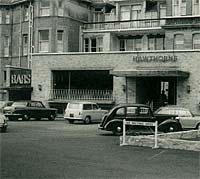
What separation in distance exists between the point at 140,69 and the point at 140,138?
20565mm

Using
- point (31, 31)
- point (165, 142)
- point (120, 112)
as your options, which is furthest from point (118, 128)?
point (31, 31)

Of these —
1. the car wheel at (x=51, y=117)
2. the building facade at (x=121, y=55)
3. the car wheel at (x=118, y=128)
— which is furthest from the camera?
the building facade at (x=121, y=55)

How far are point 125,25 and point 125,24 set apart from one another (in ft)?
0.56

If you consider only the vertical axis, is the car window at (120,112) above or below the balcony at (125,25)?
below

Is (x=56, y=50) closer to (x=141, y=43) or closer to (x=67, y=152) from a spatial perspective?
(x=141, y=43)

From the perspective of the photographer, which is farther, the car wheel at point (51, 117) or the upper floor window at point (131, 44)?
the upper floor window at point (131, 44)

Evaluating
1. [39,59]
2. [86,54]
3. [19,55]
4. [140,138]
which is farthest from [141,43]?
[140,138]

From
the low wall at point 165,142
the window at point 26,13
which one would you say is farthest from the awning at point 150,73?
the low wall at point 165,142

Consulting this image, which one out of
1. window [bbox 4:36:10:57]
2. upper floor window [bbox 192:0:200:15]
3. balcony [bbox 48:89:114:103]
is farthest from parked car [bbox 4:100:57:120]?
window [bbox 4:36:10:57]

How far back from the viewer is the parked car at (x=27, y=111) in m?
32.3

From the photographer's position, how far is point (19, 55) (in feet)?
156

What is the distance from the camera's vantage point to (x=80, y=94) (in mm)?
40250

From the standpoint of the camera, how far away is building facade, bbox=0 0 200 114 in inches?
1420

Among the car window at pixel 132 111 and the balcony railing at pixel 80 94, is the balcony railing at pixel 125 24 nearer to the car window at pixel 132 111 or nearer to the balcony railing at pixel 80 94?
the balcony railing at pixel 80 94
